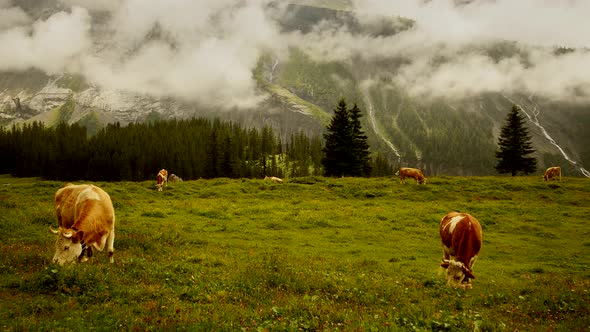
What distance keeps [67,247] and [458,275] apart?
50.9 feet

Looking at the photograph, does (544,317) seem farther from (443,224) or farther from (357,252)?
(357,252)

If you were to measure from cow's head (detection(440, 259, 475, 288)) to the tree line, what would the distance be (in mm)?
81782

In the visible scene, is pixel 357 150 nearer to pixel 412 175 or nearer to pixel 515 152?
pixel 412 175

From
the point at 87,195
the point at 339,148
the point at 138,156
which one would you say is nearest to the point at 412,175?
the point at 339,148

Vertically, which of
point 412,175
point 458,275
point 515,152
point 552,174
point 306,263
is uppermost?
point 515,152

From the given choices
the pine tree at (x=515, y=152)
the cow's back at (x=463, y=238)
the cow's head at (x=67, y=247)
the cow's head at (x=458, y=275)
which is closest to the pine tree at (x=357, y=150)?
the pine tree at (x=515, y=152)

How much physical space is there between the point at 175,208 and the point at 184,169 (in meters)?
80.9

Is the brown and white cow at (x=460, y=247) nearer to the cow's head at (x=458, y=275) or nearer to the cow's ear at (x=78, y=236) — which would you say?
the cow's head at (x=458, y=275)

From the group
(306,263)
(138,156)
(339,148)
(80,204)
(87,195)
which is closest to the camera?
(80,204)

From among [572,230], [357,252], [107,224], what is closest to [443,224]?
[357,252]

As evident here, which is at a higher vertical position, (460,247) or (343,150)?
(343,150)

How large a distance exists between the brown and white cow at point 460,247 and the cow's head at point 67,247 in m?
14.8

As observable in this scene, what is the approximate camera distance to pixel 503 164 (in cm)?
7631

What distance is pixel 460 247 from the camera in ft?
57.0
